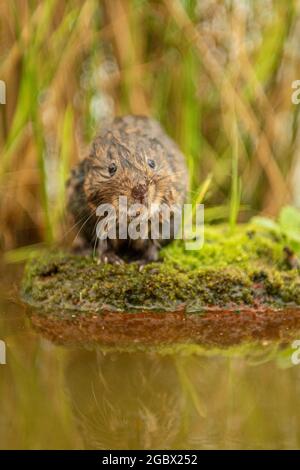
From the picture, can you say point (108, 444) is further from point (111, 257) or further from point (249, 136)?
point (249, 136)

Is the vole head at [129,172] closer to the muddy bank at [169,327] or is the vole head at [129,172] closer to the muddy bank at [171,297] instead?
the muddy bank at [171,297]

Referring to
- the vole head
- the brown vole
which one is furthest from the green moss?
the vole head

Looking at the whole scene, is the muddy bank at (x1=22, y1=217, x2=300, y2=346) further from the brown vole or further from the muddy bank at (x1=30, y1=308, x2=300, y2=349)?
the brown vole

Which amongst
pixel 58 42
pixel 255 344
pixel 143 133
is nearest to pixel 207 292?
pixel 255 344

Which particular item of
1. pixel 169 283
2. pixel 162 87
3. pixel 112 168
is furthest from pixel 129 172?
pixel 162 87

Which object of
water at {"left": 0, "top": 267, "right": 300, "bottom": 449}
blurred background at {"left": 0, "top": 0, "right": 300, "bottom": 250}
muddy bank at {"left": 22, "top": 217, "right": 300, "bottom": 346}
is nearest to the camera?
water at {"left": 0, "top": 267, "right": 300, "bottom": 449}
